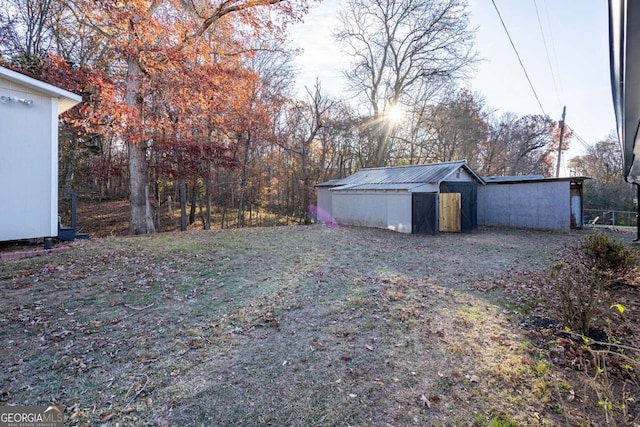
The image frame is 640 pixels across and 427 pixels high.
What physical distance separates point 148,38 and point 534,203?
1537cm

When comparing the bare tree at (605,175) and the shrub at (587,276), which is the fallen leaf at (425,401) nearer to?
the shrub at (587,276)

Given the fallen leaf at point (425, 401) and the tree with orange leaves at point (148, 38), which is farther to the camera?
the tree with orange leaves at point (148, 38)

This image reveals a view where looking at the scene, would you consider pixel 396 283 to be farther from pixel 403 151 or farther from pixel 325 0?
pixel 403 151

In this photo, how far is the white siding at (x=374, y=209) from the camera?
41.6ft

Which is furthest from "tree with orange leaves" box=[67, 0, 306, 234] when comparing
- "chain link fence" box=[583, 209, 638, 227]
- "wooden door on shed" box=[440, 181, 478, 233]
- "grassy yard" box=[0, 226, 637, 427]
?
"chain link fence" box=[583, 209, 638, 227]

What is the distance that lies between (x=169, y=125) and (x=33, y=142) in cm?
510

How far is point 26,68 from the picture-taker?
10953mm

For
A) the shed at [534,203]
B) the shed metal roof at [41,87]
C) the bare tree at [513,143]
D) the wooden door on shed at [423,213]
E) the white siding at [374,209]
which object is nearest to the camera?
the shed metal roof at [41,87]

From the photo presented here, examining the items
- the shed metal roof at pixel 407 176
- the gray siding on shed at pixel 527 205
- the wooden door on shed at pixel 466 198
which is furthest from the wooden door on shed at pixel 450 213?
the gray siding on shed at pixel 527 205

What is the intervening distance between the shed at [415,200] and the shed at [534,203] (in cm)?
100

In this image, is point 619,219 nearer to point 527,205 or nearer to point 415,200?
point 527,205

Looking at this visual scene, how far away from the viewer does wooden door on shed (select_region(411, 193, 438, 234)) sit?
1242 cm

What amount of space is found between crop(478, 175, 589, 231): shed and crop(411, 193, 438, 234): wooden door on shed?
4.76 meters

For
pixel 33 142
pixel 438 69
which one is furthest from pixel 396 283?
pixel 438 69
